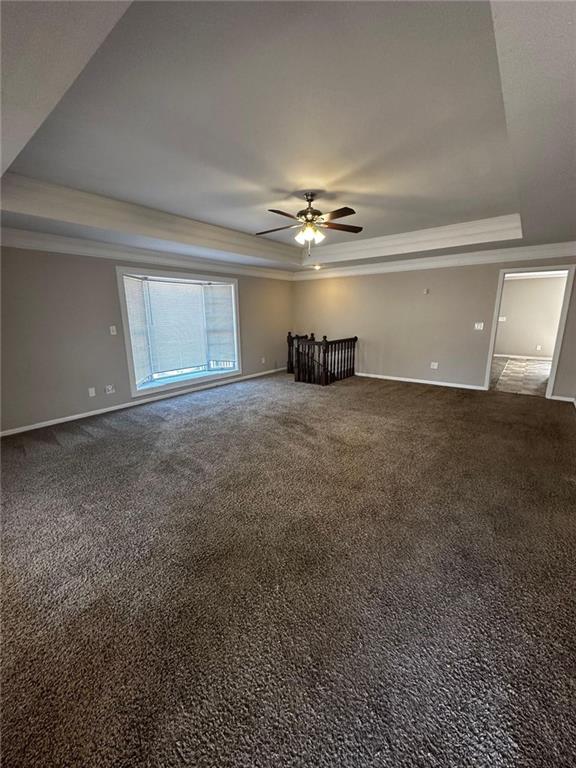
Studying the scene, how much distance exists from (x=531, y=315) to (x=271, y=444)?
8.92 meters

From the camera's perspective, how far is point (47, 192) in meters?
3.13

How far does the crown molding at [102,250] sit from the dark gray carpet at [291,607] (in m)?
2.59

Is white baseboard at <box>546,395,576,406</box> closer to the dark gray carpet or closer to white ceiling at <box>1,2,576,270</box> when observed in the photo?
the dark gray carpet

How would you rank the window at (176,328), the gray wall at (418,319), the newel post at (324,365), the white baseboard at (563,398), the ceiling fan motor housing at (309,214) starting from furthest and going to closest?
the newel post at (324,365) < the gray wall at (418,319) < the window at (176,328) < the white baseboard at (563,398) < the ceiling fan motor housing at (309,214)

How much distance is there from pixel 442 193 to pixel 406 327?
127 inches

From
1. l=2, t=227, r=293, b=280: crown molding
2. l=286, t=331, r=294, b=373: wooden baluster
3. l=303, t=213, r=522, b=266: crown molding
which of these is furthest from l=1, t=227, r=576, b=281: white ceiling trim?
l=286, t=331, r=294, b=373: wooden baluster

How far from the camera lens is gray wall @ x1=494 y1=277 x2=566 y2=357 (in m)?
8.20

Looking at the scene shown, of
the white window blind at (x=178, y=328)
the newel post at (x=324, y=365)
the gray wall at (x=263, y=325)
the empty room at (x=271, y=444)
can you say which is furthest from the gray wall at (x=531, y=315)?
the white window blind at (x=178, y=328)

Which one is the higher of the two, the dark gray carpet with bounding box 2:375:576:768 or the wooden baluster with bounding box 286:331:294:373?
the wooden baluster with bounding box 286:331:294:373

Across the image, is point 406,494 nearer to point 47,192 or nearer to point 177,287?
point 47,192

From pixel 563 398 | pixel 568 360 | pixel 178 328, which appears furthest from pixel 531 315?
pixel 178 328

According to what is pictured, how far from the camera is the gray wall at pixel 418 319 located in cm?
549

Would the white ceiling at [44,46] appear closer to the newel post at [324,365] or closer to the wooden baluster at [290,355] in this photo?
the newel post at [324,365]

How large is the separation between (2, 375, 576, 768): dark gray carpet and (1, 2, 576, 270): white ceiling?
8.16 feet
